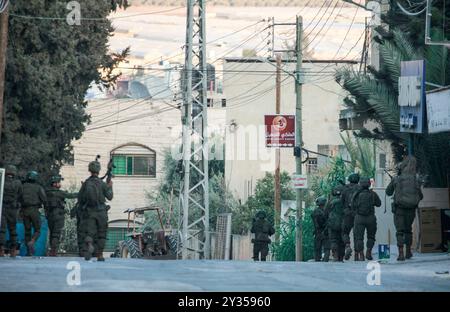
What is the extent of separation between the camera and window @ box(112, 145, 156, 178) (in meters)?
76.3

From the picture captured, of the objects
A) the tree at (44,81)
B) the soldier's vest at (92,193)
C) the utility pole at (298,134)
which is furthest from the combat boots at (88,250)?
the utility pole at (298,134)

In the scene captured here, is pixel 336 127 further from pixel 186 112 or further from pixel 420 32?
pixel 420 32

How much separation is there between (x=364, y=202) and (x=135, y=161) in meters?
51.9

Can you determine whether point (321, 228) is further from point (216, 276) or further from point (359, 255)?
point (216, 276)

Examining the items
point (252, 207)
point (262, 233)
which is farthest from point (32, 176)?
point (252, 207)

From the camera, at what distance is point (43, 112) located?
35.4m

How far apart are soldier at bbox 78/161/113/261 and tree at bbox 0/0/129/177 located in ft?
32.8

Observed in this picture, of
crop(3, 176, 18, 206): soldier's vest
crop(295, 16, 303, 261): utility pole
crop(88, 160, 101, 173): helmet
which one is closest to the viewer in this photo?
crop(88, 160, 101, 173): helmet

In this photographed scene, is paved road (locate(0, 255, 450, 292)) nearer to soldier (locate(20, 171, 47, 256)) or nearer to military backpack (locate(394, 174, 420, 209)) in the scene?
military backpack (locate(394, 174, 420, 209))

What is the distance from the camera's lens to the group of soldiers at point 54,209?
23.6 m

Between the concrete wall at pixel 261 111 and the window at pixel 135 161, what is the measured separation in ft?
17.9

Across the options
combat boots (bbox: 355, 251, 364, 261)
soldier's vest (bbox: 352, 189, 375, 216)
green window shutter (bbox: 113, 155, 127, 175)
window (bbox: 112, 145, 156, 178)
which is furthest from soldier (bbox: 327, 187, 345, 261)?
green window shutter (bbox: 113, 155, 127, 175)

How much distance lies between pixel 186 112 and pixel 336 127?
3242 centimetres
